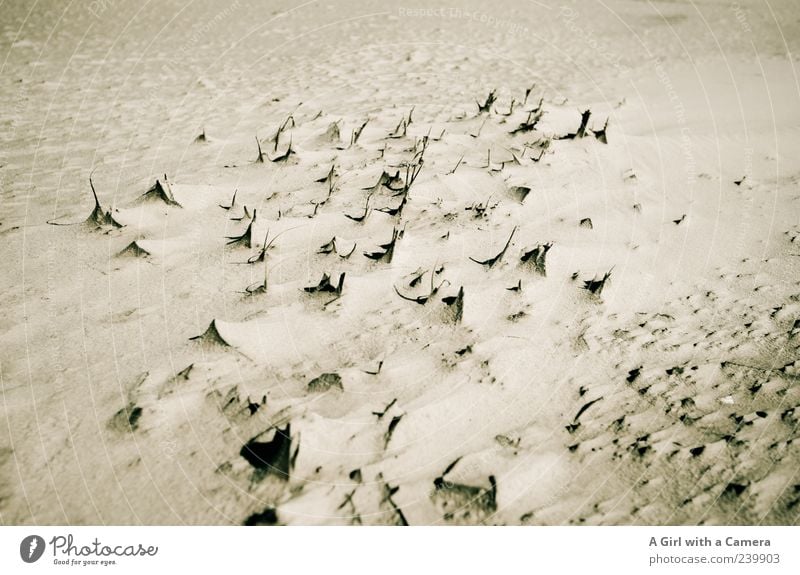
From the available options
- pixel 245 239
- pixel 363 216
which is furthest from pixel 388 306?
pixel 245 239

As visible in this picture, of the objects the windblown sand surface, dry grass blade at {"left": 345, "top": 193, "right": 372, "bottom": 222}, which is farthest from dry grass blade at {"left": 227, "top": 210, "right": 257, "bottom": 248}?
dry grass blade at {"left": 345, "top": 193, "right": 372, "bottom": 222}

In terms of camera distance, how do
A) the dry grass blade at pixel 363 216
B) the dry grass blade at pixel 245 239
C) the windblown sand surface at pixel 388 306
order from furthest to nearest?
the dry grass blade at pixel 363 216 → the dry grass blade at pixel 245 239 → the windblown sand surface at pixel 388 306

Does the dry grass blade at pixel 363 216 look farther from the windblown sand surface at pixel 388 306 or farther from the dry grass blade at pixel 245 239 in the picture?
the dry grass blade at pixel 245 239

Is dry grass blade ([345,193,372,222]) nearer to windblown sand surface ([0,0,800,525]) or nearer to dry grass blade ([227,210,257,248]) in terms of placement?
windblown sand surface ([0,0,800,525])

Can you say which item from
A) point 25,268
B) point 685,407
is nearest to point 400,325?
point 685,407

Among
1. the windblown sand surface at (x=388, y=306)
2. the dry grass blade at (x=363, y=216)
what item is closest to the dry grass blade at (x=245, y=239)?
the windblown sand surface at (x=388, y=306)

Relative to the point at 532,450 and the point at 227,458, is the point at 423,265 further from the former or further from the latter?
the point at 227,458

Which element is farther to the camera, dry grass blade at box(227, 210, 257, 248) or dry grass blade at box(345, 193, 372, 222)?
dry grass blade at box(345, 193, 372, 222)

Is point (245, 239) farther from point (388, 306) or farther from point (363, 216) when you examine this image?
point (388, 306)
